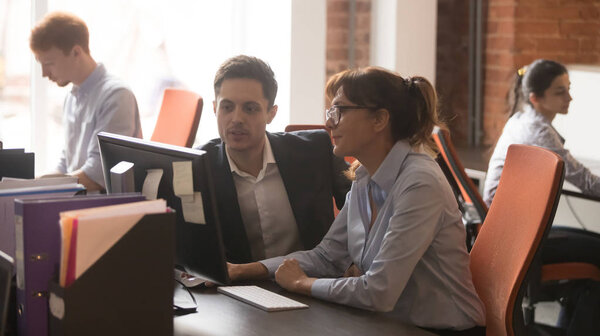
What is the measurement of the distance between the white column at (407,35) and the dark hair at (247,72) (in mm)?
2701

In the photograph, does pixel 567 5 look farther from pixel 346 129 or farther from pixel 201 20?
pixel 346 129

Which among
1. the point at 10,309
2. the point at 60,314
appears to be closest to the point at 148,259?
the point at 60,314

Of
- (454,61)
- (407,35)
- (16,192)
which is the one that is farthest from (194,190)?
(454,61)

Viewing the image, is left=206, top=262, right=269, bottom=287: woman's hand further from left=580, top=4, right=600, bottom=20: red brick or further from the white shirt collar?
left=580, top=4, right=600, bottom=20: red brick

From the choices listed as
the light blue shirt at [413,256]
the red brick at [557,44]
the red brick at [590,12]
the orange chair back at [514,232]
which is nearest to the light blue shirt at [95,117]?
the light blue shirt at [413,256]

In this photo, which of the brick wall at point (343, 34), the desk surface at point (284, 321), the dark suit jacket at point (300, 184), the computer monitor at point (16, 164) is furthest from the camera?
the brick wall at point (343, 34)

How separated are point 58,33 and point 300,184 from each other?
172cm

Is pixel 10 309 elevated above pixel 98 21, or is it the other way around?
pixel 98 21

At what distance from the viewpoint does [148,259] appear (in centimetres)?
144

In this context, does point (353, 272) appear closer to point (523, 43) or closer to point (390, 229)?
point (390, 229)

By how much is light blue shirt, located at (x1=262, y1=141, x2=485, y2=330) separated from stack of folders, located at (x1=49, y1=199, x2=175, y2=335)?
50 cm

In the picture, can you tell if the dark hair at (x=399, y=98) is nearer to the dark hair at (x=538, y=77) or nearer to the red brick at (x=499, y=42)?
the dark hair at (x=538, y=77)

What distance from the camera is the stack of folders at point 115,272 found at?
138cm

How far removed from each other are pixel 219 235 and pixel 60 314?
46cm
